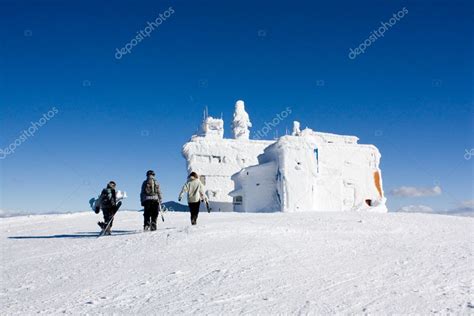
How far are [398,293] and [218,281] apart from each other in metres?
2.51

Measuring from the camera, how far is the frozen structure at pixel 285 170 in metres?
31.1

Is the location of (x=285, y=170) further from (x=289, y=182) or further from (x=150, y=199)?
(x=150, y=199)

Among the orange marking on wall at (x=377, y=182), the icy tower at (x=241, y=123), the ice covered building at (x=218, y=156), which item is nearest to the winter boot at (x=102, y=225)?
the ice covered building at (x=218, y=156)

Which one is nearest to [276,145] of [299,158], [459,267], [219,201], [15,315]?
[299,158]

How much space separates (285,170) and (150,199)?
19.1m

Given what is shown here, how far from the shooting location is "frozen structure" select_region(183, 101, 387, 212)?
31.1 m

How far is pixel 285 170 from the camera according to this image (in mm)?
30859

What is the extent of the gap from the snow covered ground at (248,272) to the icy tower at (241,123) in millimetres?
40035

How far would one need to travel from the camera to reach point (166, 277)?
6.87 meters

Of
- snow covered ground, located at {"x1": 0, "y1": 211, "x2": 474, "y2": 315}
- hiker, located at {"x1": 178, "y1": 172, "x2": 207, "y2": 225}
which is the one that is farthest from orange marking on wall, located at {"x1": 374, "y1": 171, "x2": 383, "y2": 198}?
hiker, located at {"x1": 178, "y1": 172, "x2": 207, "y2": 225}

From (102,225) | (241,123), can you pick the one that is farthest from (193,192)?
(241,123)

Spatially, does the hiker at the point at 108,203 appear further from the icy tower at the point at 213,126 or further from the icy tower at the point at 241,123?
the icy tower at the point at 241,123

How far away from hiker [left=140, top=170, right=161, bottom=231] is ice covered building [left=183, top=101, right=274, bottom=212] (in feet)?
106

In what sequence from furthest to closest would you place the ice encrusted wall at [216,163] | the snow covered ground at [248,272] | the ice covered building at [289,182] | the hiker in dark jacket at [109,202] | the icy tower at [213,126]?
the icy tower at [213,126] → the ice encrusted wall at [216,163] → the ice covered building at [289,182] → the hiker in dark jacket at [109,202] → the snow covered ground at [248,272]
